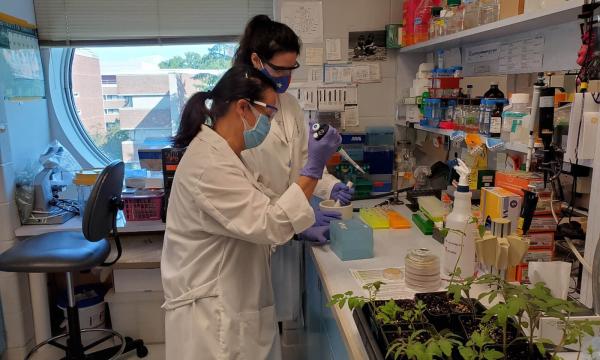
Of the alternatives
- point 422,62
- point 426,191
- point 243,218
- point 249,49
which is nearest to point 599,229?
point 243,218

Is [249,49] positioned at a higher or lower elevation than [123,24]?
lower

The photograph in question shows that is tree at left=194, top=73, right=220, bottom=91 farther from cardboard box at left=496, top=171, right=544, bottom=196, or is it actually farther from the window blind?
cardboard box at left=496, top=171, right=544, bottom=196

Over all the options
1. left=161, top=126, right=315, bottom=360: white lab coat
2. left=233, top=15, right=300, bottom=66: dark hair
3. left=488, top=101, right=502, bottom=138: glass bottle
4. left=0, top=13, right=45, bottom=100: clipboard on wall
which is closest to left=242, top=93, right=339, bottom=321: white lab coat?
left=233, top=15, right=300, bottom=66: dark hair

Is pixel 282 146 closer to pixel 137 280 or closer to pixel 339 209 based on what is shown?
pixel 339 209

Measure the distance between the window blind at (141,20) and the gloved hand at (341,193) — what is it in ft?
4.72

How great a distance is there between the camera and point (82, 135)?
3252mm

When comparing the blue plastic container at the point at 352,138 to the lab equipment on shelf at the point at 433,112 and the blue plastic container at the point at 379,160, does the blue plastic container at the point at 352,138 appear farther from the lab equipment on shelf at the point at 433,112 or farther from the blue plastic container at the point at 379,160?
the lab equipment on shelf at the point at 433,112

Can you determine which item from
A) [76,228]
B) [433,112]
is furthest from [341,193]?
[76,228]

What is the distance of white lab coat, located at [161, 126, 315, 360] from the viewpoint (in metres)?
1.30

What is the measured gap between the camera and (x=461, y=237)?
54.9 inches

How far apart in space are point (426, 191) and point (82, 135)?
93.1 inches

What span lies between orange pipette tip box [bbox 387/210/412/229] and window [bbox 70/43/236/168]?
1.66 m

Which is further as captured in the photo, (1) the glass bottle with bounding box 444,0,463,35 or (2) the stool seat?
(2) the stool seat

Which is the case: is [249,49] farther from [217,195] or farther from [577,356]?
[577,356]
